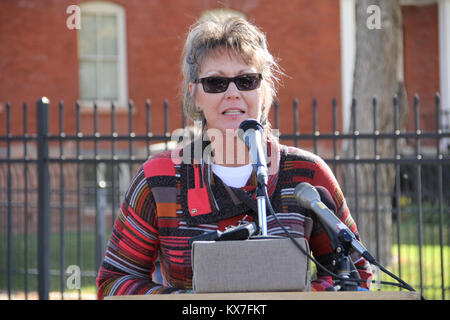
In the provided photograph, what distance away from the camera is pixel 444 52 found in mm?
17312

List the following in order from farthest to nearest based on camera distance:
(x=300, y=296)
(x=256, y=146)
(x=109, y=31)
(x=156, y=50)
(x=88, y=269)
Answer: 1. (x=109, y=31)
2. (x=156, y=50)
3. (x=88, y=269)
4. (x=256, y=146)
5. (x=300, y=296)

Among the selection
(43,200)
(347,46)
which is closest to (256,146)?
(43,200)

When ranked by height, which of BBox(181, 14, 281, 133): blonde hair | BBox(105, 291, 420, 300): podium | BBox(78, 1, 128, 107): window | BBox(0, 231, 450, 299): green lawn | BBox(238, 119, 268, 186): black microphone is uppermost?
BBox(78, 1, 128, 107): window

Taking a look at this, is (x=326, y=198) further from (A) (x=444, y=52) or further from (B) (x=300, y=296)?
(A) (x=444, y=52)

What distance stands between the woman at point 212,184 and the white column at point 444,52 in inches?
601

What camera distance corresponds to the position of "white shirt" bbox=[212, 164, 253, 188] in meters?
2.52

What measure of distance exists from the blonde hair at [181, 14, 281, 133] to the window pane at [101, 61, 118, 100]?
13376mm

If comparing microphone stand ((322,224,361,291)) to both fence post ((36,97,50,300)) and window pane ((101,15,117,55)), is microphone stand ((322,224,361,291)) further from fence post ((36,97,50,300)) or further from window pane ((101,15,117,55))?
window pane ((101,15,117,55))

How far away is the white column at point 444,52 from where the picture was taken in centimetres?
1698

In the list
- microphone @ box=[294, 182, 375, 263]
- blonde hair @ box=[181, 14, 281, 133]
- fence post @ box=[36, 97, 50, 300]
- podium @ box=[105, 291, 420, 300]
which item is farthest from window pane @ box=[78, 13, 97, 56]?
podium @ box=[105, 291, 420, 300]

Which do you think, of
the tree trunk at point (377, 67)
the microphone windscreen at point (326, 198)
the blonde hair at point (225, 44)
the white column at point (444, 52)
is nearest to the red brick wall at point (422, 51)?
the white column at point (444, 52)

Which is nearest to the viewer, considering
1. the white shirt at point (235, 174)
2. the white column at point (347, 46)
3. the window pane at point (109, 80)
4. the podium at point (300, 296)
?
the podium at point (300, 296)

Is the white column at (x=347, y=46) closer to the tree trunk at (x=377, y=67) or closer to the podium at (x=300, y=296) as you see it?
the tree trunk at (x=377, y=67)

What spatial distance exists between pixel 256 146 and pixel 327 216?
36cm
